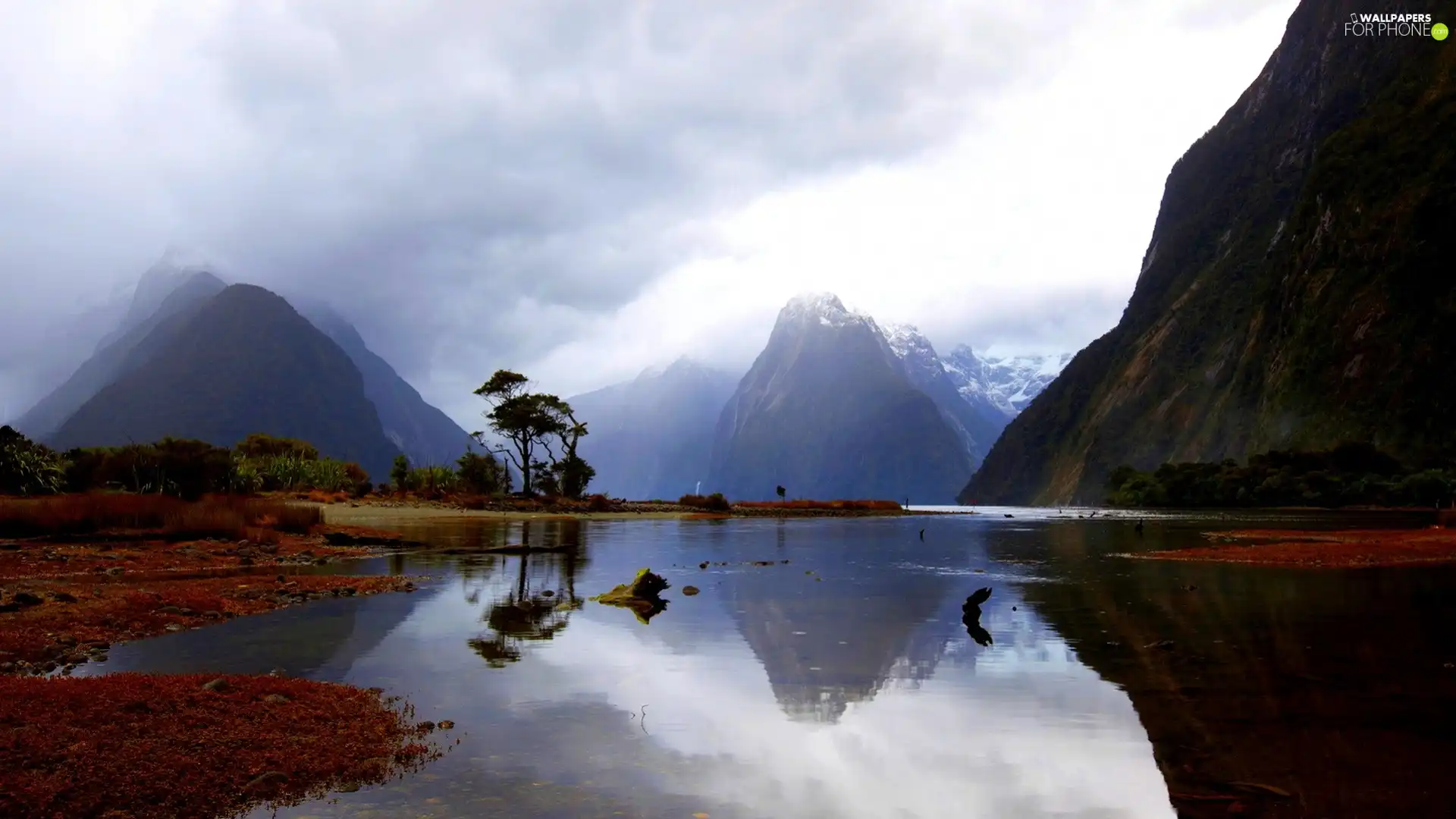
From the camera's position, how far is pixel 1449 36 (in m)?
154

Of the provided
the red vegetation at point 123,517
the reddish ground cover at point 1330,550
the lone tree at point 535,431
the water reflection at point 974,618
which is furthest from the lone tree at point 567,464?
the water reflection at point 974,618

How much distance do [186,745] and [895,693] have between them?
957cm

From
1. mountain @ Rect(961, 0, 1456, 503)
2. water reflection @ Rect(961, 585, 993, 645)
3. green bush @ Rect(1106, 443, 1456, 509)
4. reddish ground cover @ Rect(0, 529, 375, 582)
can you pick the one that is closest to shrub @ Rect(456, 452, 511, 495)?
reddish ground cover @ Rect(0, 529, 375, 582)

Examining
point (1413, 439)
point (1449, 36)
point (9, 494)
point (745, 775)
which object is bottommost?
point (745, 775)

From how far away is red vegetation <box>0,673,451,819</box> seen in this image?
790 centimetres

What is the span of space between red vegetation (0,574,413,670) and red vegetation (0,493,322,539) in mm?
13078

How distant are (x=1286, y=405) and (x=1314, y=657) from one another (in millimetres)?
158510

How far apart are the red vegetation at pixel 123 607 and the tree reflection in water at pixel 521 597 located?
3.23m

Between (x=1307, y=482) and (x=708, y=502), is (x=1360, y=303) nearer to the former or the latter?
(x=1307, y=482)

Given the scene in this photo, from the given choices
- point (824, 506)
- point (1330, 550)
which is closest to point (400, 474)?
point (824, 506)

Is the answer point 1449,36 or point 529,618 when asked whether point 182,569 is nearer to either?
point 529,618

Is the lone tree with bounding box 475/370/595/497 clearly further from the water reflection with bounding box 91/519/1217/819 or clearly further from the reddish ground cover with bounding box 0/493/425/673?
the water reflection with bounding box 91/519/1217/819

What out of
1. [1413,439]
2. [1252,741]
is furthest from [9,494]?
[1413,439]

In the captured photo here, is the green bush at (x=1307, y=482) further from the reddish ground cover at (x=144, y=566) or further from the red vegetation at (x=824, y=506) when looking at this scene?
the reddish ground cover at (x=144, y=566)
